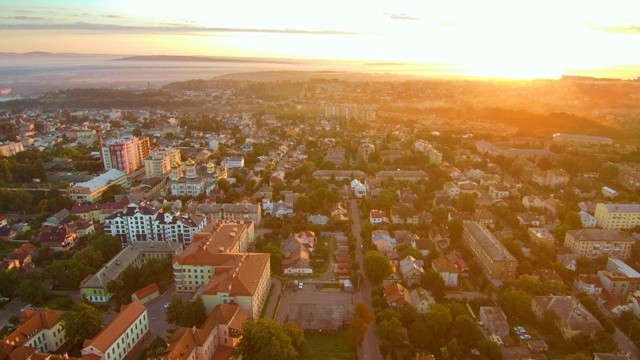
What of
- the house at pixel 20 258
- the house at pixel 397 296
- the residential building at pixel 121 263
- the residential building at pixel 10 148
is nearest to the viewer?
the house at pixel 397 296

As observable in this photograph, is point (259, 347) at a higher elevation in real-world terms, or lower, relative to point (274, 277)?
higher

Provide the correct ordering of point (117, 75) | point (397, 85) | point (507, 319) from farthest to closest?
1. point (117, 75)
2. point (397, 85)
3. point (507, 319)

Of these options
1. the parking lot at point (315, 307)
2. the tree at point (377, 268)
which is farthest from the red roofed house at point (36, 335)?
the tree at point (377, 268)

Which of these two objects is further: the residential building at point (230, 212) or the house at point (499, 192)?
the house at point (499, 192)

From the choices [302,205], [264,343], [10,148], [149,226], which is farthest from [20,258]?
[10,148]

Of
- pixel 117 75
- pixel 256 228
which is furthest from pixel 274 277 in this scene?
pixel 117 75

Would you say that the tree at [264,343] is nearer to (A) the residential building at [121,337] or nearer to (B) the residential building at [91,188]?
(A) the residential building at [121,337]

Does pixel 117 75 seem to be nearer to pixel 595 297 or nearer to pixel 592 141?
pixel 592 141

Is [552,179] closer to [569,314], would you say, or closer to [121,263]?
[569,314]
